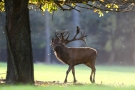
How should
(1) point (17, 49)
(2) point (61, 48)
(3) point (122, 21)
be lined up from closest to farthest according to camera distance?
(1) point (17, 49) → (2) point (61, 48) → (3) point (122, 21)

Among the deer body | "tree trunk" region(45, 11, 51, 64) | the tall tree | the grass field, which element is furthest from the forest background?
the tall tree

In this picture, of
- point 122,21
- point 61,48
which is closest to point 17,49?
point 61,48

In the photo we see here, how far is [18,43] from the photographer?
15719mm

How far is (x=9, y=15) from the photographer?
1577cm

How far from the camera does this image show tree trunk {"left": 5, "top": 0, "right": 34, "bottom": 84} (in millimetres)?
15648

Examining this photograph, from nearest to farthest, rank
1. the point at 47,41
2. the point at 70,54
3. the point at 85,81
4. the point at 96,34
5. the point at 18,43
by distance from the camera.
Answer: the point at 18,43, the point at 70,54, the point at 85,81, the point at 47,41, the point at 96,34

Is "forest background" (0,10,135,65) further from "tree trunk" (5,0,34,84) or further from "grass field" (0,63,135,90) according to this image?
"tree trunk" (5,0,34,84)

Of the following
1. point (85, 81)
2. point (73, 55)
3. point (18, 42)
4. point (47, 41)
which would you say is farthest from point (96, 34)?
point (18, 42)

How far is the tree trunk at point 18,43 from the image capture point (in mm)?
15648

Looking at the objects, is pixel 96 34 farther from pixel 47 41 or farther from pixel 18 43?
pixel 18 43

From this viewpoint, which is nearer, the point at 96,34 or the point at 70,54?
the point at 70,54

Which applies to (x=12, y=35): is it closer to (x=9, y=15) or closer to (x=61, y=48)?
(x=9, y=15)

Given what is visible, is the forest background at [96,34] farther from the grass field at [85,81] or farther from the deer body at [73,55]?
the deer body at [73,55]

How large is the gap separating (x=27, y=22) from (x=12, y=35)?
62 cm
